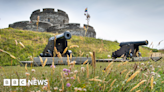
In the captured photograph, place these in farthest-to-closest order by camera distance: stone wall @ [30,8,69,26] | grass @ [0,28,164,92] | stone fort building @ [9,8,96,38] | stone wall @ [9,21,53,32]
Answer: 1. stone wall @ [30,8,69,26]
2. stone wall @ [9,21,53,32]
3. stone fort building @ [9,8,96,38]
4. grass @ [0,28,164,92]

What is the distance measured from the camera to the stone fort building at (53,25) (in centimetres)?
2341

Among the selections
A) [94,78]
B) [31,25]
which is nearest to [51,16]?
[31,25]

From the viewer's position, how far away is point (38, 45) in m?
11.9

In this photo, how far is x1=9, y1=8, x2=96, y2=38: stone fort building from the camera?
2341 cm

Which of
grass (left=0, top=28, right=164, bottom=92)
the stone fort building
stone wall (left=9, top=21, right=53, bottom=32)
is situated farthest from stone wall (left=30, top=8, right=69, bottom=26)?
grass (left=0, top=28, right=164, bottom=92)

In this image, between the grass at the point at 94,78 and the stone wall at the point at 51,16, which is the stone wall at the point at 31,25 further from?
the grass at the point at 94,78

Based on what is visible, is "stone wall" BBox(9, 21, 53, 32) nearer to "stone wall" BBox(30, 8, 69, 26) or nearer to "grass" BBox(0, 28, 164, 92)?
"stone wall" BBox(30, 8, 69, 26)

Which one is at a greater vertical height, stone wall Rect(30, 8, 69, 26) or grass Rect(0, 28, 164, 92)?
stone wall Rect(30, 8, 69, 26)

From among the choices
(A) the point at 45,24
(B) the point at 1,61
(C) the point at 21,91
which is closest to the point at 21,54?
(B) the point at 1,61

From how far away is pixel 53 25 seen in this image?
2636 cm

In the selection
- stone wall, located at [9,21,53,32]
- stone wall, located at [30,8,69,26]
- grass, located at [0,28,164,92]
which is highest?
stone wall, located at [30,8,69,26]

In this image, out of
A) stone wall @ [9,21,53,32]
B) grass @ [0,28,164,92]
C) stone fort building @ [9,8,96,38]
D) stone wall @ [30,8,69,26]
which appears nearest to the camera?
grass @ [0,28,164,92]

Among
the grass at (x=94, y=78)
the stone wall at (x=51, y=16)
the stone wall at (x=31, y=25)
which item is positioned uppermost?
the stone wall at (x=51, y=16)

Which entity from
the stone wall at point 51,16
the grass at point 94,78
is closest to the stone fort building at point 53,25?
the stone wall at point 51,16
